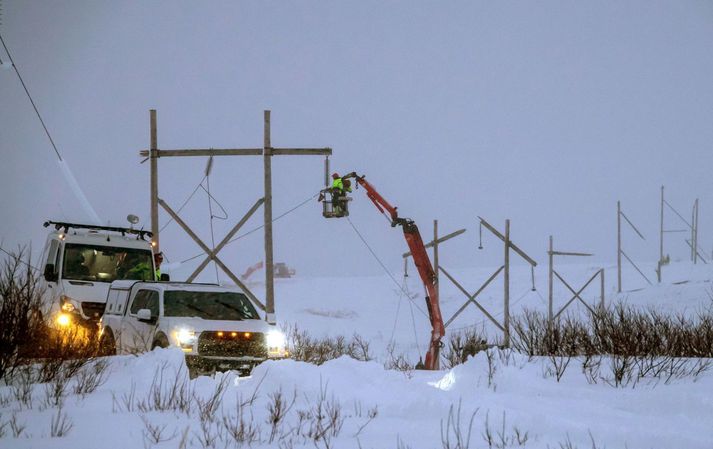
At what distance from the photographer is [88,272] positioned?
17406mm

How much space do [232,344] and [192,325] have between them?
0.73m

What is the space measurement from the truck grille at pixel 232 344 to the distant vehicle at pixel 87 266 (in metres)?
3.87

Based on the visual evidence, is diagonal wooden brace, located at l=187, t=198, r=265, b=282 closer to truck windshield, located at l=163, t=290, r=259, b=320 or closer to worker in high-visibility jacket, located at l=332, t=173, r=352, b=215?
worker in high-visibility jacket, located at l=332, t=173, r=352, b=215

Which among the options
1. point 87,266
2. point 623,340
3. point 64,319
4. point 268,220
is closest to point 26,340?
point 64,319

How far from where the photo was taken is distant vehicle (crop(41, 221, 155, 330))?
1630cm

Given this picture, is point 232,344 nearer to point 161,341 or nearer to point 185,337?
point 185,337

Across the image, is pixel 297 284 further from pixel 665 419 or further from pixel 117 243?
pixel 665 419

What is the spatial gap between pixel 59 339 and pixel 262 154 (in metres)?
11.3

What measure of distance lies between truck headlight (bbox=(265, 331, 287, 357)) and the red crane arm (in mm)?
7641

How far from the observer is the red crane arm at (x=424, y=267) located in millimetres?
20953

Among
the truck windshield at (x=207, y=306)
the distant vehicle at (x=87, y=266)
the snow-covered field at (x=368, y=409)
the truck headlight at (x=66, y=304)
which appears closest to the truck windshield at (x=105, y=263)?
the distant vehicle at (x=87, y=266)

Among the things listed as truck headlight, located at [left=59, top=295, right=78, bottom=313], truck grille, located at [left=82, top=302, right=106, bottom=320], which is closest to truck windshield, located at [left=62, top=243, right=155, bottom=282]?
truck grille, located at [left=82, top=302, right=106, bottom=320]

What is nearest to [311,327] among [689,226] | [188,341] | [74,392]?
[689,226]

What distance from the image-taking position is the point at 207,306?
14.7 metres
